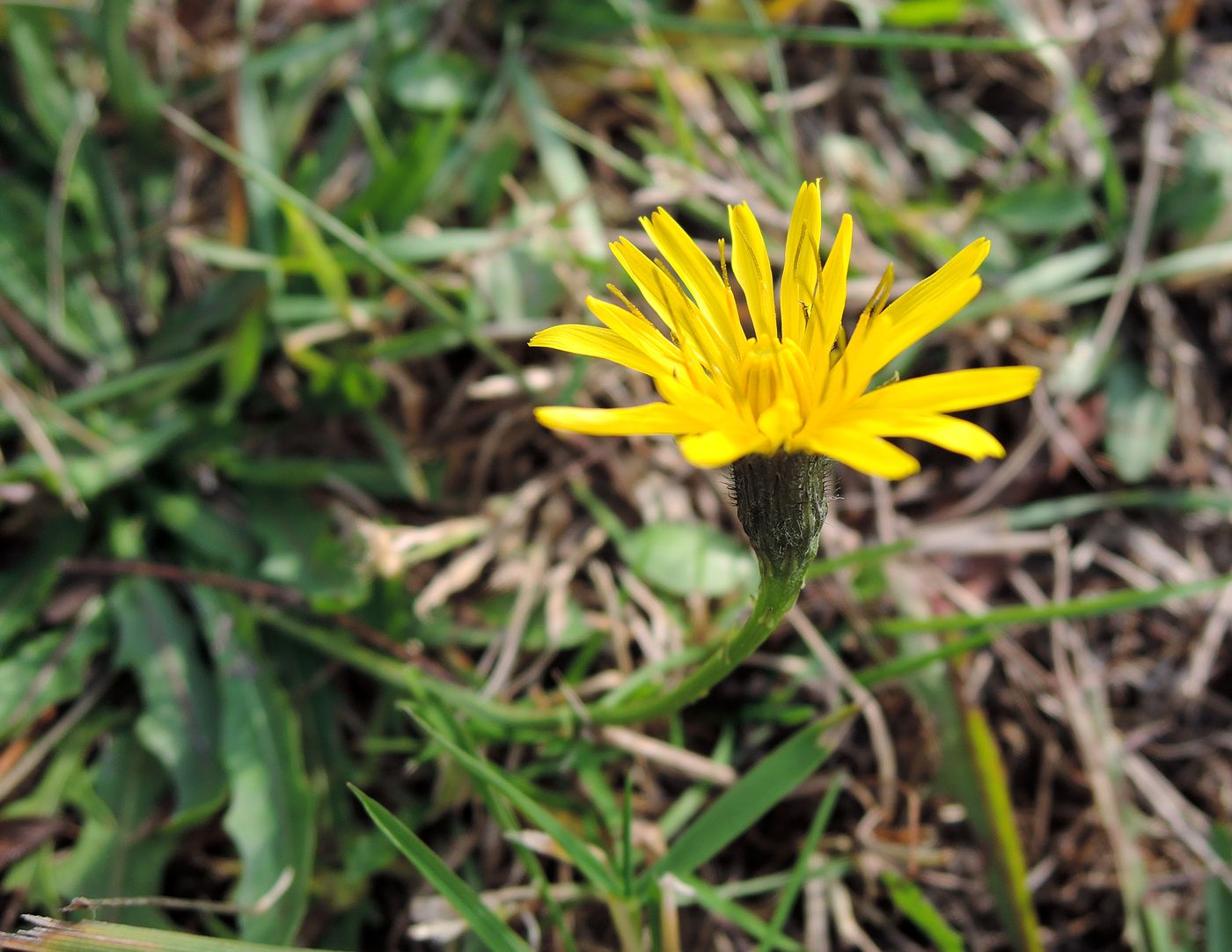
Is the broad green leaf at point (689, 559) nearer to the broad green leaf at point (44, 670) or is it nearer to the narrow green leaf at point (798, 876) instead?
the narrow green leaf at point (798, 876)

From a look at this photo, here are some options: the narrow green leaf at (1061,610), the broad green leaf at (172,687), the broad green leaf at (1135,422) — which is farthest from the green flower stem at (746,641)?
the broad green leaf at (1135,422)

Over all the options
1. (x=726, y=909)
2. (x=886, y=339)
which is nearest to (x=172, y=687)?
(x=726, y=909)

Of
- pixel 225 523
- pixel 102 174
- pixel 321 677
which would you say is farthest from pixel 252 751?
pixel 102 174

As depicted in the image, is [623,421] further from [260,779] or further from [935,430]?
[260,779]

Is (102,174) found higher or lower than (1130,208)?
higher

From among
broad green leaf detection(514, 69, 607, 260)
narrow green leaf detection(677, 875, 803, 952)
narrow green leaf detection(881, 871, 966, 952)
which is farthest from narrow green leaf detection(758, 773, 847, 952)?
broad green leaf detection(514, 69, 607, 260)

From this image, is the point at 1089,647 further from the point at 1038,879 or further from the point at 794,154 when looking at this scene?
the point at 794,154
